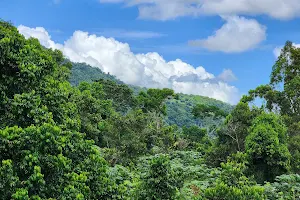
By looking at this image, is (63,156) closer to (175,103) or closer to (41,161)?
(41,161)

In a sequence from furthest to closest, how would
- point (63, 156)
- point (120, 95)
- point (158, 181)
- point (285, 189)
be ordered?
point (120, 95) → point (285, 189) → point (158, 181) → point (63, 156)

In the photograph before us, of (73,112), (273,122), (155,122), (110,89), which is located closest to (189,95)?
(110,89)

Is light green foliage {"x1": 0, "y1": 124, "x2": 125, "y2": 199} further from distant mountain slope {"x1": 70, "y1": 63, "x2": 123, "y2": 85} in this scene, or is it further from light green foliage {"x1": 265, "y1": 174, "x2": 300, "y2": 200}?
distant mountain slope {"x1": 70, "y1": 63, "x2": 123, "y2": 85}

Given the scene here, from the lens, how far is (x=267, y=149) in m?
16.1

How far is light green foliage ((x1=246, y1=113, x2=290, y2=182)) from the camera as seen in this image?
16094 millimetres

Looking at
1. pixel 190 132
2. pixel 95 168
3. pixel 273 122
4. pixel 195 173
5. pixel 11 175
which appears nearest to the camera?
pixel 11 175

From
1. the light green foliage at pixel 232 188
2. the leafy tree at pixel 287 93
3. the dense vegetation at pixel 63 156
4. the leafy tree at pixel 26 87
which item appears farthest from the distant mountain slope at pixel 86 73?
the light green foliage at pixel 232 188

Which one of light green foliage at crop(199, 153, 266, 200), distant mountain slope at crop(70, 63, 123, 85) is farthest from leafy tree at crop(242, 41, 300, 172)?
distant mountain slope at crop(70, 63, 123, 85)

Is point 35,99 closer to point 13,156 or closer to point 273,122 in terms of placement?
point 13,156

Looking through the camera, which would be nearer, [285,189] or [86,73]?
[285,189]

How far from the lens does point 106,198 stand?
841 cm

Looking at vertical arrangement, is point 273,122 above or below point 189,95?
below

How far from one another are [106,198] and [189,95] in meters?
109

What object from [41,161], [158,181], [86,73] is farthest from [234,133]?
[86,73]
